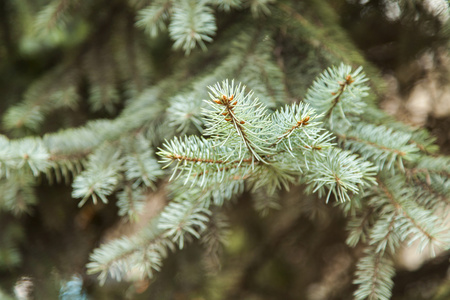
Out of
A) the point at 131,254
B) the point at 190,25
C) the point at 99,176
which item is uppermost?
the point at 190,25

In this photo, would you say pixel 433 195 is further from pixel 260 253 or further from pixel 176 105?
pixel 260 253

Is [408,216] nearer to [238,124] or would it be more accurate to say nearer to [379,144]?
[379,144]

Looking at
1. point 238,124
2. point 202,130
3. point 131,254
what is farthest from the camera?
point 131,254

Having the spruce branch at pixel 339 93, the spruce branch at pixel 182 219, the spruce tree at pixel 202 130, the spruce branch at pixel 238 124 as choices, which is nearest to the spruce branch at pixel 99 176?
the spruce tree at pixel 202 130

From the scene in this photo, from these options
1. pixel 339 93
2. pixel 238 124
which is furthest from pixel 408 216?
pixel 238 124

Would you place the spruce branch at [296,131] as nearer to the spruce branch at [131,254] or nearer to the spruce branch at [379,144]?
the spruce branch at [379,144]

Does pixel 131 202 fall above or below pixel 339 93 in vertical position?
below

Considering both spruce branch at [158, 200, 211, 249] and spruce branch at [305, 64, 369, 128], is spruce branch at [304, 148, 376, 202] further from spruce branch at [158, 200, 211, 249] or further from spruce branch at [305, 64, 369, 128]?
spruce branch at [158, 200, 211, 249]

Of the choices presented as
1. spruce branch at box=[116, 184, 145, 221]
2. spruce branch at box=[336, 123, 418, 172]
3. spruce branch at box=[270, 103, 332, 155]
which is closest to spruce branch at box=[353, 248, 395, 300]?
spruce branch at box=[336, 123, 418, 172]

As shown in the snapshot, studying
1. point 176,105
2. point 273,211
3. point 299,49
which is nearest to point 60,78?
point 176,105

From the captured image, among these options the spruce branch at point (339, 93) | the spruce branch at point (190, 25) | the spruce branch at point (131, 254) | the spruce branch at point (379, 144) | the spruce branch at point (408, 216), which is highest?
the spruce branch at point (190, 25)
